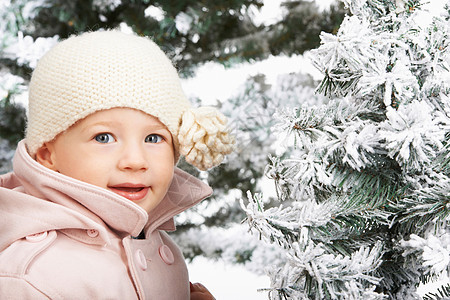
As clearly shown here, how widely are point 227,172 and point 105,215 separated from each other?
91 centimetres

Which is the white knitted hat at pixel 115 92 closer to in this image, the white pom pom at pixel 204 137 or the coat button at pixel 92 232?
the white pom pom at pixel 204 137

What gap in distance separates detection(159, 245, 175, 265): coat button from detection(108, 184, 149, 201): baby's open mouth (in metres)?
0.11

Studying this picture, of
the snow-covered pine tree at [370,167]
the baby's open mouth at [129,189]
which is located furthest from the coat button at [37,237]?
the snow-covered pine tree at [370,167]

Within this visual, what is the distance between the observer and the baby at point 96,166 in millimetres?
568

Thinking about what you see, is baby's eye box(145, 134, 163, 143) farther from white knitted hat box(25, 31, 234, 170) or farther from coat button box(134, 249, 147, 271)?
coat button box(134, 249, 147, 271)

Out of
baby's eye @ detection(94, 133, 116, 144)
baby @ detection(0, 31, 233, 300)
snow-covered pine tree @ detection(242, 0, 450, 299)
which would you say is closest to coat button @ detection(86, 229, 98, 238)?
baby @ detection(0, 31, 233, 300)

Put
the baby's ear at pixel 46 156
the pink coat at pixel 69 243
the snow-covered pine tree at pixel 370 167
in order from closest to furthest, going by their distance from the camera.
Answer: the snow-covered pine tree at pixel 370 167
the pink coat at pixel 69 243
the baby's ear at pixel 46 156

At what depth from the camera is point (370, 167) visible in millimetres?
495

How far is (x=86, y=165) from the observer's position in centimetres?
60

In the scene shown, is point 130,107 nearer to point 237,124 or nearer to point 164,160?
point 164,160

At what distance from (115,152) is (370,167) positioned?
302 millimetres

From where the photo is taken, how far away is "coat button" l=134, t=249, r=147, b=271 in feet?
2.05

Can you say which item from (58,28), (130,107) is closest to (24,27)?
(58,28)

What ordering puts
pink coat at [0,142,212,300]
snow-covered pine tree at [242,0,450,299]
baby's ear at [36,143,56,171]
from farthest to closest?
baby's ear at [36,143,56,171] < pink coat at [0,142,212,300] < snow-covered pine tree at [242,0,450,299]
